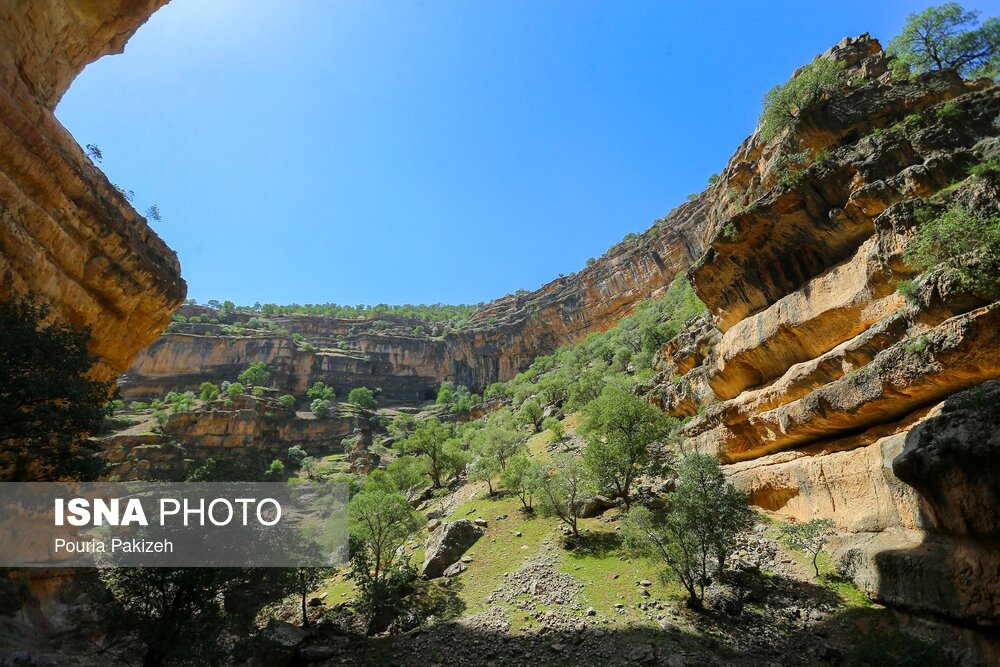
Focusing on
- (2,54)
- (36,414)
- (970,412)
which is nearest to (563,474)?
(970,412)

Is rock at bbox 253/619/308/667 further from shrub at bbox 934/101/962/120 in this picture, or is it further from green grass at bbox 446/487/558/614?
shrub at bbox 934/101/962/120

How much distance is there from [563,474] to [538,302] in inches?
3469

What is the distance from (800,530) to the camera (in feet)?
49.6

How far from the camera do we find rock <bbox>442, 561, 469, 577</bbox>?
20587mm

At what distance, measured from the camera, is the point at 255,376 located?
92625 mm

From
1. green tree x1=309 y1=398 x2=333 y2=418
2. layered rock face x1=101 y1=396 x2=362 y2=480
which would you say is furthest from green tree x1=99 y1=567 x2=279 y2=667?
green tree x1=309 y1=398 x2=333 y2=418

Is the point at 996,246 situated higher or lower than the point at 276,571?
higher

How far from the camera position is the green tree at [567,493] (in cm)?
2225

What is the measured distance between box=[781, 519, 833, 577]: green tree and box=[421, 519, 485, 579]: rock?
15094mm

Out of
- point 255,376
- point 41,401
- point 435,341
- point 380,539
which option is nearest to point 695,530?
point 380,539

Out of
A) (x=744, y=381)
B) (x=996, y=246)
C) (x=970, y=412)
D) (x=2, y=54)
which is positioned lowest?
(x=970, y=412)

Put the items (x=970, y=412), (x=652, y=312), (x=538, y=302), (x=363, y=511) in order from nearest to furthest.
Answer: (x=970, y=412) < (x=363, y=511) < (x=652, y=312) < (x=538, y=302)

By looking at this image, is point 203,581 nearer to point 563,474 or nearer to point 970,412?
point 563,474

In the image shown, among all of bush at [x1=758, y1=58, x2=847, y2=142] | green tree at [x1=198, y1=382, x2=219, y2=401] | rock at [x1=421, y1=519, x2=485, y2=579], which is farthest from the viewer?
green tree at [x1=198, y1=382, x2=219, y2=401]
